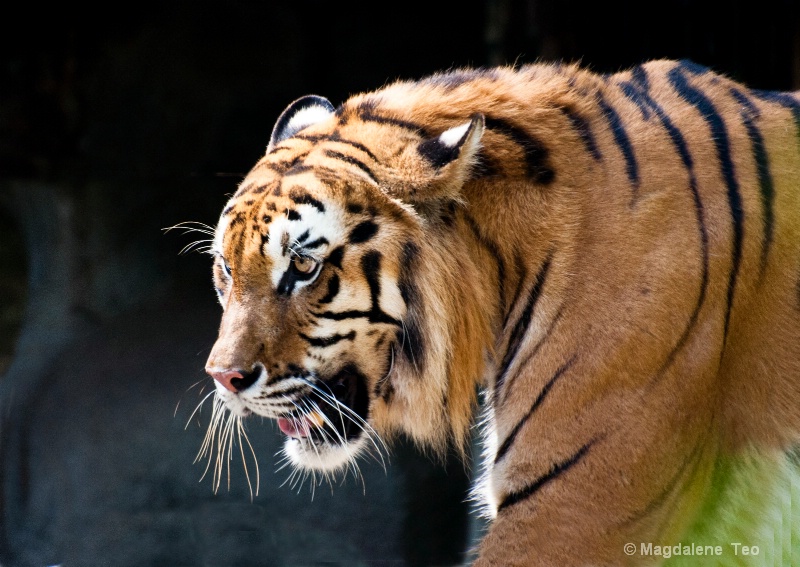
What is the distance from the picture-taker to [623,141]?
2041 millimetres

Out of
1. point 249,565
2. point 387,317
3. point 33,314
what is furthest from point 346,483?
point 387,317

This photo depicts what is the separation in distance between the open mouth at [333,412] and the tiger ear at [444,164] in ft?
1.33

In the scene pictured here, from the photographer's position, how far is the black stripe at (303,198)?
1961 mm

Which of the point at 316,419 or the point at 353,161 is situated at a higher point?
the point at 353,161

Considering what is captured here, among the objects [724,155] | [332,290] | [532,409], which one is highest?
[724,155]

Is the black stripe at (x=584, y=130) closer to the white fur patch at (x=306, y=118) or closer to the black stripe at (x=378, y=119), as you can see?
the black stripe at (x=378, y=119)

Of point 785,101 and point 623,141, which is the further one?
point 785,101

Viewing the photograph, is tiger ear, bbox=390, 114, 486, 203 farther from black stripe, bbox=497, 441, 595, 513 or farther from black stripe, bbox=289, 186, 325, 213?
black stripe, bbox=497, 441, 595, 513

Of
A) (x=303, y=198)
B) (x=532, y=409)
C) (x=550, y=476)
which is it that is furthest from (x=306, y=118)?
(x=550, y=476)

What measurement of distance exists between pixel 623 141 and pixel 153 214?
2.70m

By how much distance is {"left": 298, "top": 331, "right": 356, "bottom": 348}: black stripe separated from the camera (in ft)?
6.56

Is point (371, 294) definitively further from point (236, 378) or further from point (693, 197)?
point (693, 197)

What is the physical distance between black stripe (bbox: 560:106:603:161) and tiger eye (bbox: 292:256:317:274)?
636 mm

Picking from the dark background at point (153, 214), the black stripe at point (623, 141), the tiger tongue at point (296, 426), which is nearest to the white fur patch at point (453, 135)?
the black stripe at point (623, 141)
